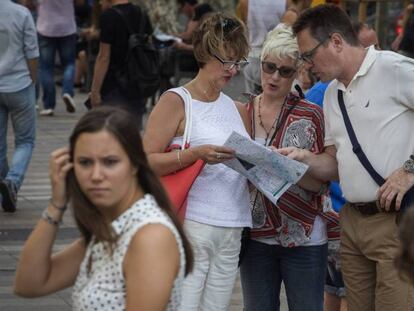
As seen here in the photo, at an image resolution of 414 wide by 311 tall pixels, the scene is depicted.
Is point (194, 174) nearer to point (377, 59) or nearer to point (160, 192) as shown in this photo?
point (377, 59)

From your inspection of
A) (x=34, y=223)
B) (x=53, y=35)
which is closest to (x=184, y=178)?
(x=34, y=223)

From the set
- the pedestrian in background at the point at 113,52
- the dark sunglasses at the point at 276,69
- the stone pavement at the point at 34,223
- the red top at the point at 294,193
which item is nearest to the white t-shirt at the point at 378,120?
the red top at the point at 294,193

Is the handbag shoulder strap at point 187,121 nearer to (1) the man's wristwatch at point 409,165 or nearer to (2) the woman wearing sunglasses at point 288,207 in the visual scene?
(2) the woman wearing sunglasses at point 288,207

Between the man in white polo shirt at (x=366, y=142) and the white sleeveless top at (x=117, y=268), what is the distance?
1798mm

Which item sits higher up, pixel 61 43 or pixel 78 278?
pixel 78 278

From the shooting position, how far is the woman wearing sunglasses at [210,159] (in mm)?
5113

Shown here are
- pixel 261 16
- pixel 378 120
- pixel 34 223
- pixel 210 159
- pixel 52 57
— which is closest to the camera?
pixel 210 159

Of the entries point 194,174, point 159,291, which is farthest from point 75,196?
point 194,174

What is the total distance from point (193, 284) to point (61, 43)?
11.2 metres

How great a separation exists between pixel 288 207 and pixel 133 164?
2.09 meters

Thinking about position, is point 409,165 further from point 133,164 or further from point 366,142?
point 133,164

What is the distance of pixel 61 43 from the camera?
15945 millimetres

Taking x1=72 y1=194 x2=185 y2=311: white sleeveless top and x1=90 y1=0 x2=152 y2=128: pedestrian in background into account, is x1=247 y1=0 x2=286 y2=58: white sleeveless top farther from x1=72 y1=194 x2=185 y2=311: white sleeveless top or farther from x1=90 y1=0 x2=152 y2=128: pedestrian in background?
x1=72 y1=194 x2=185 y2=311: white sleeveless top

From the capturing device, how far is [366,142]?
5121 mm
